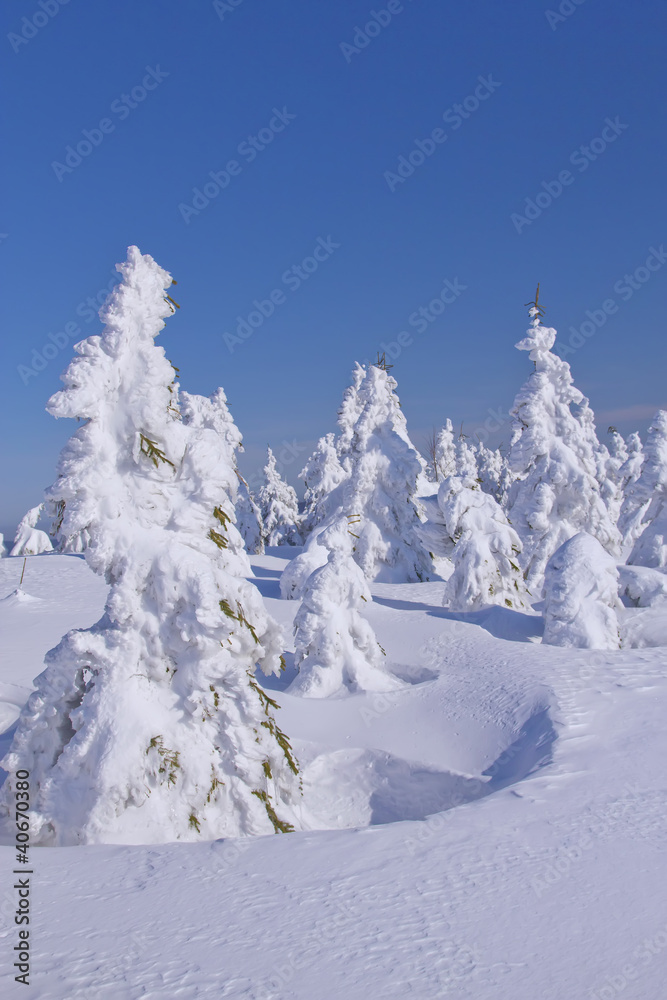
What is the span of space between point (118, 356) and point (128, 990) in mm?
6376

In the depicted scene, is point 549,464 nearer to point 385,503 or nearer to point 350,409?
point 385,503

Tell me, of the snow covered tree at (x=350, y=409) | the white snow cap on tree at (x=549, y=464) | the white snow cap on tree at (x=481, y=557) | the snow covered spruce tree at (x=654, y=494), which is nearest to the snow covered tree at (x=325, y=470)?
the snow covered tree at (x=350, y=409)

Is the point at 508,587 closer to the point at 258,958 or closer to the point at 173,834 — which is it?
the point at 173,834

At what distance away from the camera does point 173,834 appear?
21.3ft

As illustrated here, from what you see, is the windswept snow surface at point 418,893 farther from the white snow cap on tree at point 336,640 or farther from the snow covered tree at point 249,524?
the snow covered tree at point 249,524

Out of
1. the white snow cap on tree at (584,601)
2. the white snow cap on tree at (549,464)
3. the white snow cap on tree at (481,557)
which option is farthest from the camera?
the white snow cap on tree at (549,464)

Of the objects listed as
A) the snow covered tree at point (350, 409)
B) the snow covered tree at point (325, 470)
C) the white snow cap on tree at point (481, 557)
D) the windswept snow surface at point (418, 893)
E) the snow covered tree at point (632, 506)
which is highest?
the snow covered tree at point (350, 409)

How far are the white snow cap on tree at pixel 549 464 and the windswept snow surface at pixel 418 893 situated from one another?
14.6 metres

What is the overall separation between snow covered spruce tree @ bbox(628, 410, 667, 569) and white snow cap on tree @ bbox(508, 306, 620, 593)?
137 cm

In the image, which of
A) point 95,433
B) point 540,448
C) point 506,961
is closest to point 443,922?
point 506,961

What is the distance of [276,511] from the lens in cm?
5478

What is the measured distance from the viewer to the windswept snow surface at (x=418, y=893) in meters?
3.65

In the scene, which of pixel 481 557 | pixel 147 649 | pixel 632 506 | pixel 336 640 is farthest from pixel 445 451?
pixel 147 649

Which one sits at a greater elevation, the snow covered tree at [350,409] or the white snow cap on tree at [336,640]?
the snow covered tree at [350,409]
